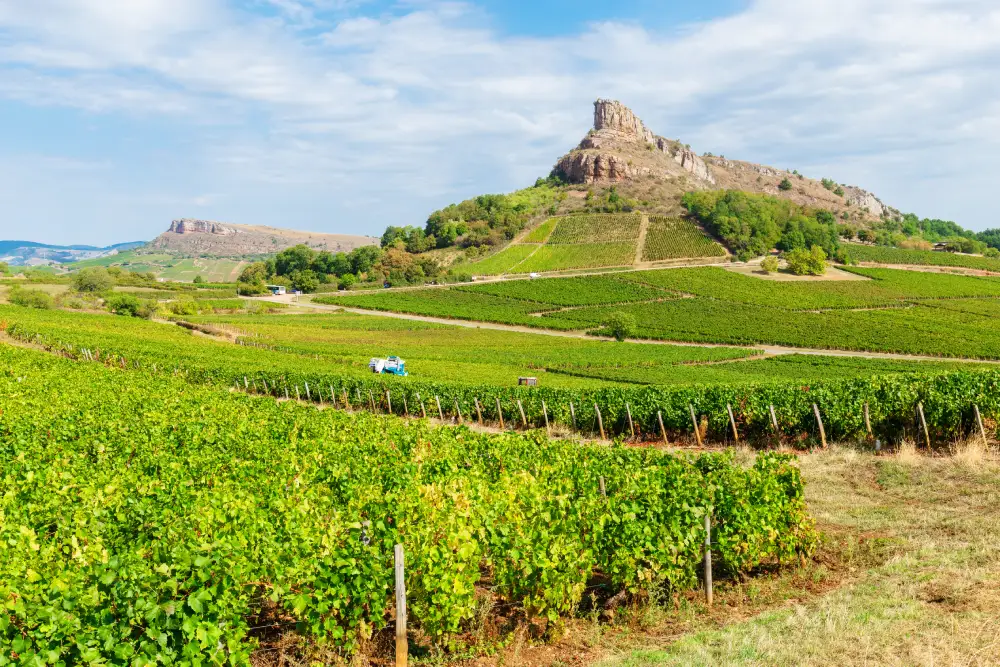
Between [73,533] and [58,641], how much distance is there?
365cm

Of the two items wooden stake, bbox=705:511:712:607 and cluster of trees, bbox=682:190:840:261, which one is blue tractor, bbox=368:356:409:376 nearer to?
wooden stake, bbox=705:511:712:607

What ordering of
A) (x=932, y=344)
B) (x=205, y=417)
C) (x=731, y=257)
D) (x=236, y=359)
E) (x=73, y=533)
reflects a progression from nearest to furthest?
(x=73, y=533) < (x=205, y=417) < (x=236, y=359) < (x=932, y=344) < (x=731, y=257)

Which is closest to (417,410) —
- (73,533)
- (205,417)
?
(205,417)

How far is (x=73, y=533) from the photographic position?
991 cm

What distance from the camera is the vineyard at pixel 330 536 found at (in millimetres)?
7477

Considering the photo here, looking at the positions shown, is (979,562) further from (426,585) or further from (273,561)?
(273,561)

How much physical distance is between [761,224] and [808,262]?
28.4 m

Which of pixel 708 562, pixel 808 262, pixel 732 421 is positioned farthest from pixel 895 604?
pixel 808 262

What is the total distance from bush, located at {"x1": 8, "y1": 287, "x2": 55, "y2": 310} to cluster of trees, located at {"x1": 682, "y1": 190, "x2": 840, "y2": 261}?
114545mm

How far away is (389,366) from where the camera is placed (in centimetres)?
5016

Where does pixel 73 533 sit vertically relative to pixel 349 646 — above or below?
above

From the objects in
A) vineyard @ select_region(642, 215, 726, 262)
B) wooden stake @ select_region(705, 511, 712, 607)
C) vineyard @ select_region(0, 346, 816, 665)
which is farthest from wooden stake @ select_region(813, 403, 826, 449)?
vineyard @ select_region(642, 215, 726, 262)

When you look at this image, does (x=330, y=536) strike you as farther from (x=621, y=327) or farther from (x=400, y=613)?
(x=621, y=327)

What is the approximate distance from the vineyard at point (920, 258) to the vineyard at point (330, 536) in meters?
133
